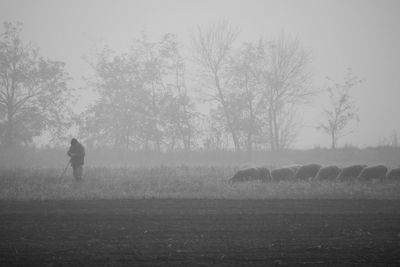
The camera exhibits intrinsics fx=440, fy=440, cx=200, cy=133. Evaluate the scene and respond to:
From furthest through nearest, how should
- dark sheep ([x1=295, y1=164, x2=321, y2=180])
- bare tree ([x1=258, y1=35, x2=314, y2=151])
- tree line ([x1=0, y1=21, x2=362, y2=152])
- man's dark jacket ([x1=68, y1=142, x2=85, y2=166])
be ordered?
bare tree ([x1=258, y1=35, x2=314, y2=151]), tree line ([x1=0, y1=21, x2=362, y2=152]), dark sheep ([x1=295, y1=164, x2=321, y2=180]), man's dark jacket ([x1=68, y1=142, x2=85, y2=166])

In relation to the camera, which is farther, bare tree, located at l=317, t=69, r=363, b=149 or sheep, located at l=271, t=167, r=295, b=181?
bare tree, located at l=317, t=69, r=363, b=149

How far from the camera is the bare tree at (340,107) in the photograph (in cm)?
3950

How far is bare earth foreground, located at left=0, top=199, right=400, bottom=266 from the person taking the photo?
865 cm

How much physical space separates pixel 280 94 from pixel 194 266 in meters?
34.0

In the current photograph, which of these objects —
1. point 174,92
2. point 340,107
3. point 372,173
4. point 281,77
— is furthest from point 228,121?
point 372,173

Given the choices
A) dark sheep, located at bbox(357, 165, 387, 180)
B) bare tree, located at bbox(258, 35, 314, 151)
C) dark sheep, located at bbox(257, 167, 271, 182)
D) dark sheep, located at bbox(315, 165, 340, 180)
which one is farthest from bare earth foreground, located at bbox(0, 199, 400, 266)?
bare tree, located at bbox(258, 35, 314, 151)

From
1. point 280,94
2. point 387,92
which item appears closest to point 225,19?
point 280,94

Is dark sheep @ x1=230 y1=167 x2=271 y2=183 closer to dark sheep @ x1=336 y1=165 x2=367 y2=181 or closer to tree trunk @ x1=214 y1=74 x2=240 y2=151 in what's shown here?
dark sheep @ x1=336 y1=165 x2=367 y2=181

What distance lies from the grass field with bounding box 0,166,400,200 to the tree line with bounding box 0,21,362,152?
16348 millimetres

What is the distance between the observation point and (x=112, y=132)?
134ft

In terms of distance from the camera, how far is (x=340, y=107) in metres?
39.6

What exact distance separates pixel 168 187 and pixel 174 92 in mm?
22972

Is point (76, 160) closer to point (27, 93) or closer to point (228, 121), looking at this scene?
point (27, 93)

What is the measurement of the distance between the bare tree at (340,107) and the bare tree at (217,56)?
28.1ft
